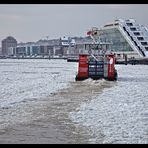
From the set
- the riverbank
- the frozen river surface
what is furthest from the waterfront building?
the riverbank

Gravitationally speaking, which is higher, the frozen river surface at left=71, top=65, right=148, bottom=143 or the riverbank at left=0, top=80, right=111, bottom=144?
the frozen river surface at left=71, top=65, right=148, bottom=143

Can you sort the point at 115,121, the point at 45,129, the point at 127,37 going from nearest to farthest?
1. the point at 45,129
2. the point at 115,121
3. the point at 127,37

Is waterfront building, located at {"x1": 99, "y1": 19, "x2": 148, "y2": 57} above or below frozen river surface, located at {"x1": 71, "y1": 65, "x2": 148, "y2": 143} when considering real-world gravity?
above

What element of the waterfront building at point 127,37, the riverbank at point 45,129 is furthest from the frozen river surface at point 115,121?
the waterfront building at point 127,37

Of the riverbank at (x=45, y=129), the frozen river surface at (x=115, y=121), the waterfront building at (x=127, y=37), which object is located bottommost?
the riverbank at (x=45, y=129)

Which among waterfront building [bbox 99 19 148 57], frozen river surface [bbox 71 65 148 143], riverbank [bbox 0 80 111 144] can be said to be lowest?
riverbank [bbox 0 80 111 144]

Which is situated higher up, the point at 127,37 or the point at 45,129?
the point at 127,37

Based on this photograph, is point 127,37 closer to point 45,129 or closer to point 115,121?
point 115,121

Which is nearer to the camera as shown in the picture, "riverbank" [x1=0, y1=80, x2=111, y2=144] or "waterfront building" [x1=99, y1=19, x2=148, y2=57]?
"riverbank" [x1=0, y1=80, x2=111, y2=144]

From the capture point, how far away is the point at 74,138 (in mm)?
6117

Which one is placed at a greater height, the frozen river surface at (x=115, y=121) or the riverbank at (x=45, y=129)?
the frozen river surface at (x=115, y=121)

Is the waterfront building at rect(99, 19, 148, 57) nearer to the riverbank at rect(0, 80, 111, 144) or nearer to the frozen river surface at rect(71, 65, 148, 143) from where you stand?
the frozen river surface at rect(71, 65, 148, 143)

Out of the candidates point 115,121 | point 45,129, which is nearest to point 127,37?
point 115,121

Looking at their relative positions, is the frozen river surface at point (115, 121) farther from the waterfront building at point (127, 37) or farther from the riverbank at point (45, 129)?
the waterfront building at point (127, 37)
